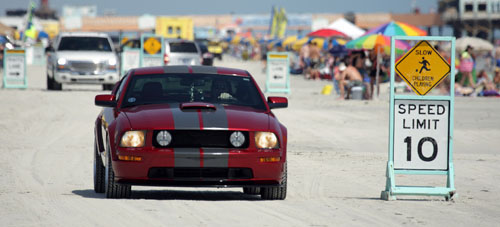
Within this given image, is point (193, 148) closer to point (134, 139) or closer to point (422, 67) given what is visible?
point (134, 139)

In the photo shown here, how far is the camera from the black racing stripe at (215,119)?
884 cm

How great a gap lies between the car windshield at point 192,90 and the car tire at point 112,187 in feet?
2.74

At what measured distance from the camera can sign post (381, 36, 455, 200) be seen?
9625mm

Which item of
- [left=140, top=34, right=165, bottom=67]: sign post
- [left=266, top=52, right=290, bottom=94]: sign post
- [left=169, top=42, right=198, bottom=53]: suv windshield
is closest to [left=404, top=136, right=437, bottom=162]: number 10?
[left=266, top=52, right=290, bottom=94]: sign post

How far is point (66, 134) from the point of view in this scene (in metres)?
17.6

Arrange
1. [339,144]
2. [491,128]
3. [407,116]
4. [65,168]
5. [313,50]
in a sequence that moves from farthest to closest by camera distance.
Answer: [313,50], [491,128], [339,144], [65,168], [407,116]

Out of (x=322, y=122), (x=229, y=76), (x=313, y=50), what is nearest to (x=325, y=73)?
(x=313, y=50)

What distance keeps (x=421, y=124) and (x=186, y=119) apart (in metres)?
2.23

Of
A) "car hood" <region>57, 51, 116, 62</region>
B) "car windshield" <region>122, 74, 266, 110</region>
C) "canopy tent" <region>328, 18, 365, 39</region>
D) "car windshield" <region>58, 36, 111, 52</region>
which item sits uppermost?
"canopy tent" <region>328, 18, 365, 39</region>

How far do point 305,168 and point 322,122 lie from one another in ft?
27.2

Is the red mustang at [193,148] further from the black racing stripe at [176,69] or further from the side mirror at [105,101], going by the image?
the black racing stripe at [176,69]

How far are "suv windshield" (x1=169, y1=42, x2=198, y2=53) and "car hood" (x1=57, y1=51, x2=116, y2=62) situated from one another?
938 cm

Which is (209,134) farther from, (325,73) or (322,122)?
(325,73)

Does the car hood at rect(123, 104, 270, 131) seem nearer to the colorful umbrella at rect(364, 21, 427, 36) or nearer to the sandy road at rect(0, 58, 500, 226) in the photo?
the sandy road at rect(0, 58, 500, 226)
